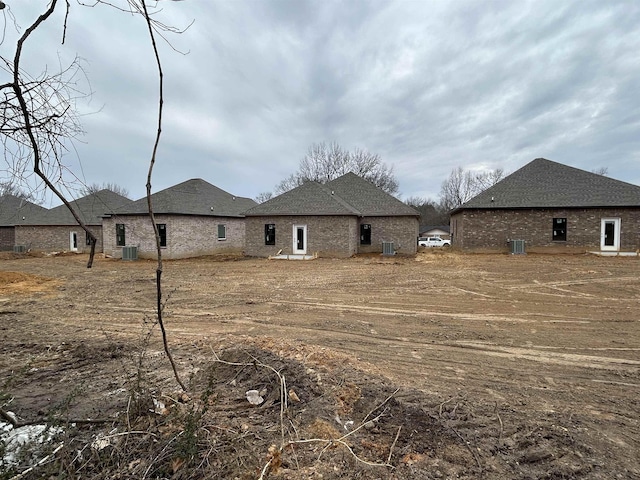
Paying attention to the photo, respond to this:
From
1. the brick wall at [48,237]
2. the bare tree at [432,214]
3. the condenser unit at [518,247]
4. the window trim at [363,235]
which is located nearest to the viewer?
the condenser unit at [518,247]

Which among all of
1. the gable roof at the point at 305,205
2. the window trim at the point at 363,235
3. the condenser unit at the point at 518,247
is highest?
the gable roof at the point at 305,205

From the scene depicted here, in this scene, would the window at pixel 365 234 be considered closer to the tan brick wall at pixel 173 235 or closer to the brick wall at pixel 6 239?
the tan brick wall at pixel 173 235

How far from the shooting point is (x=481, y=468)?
8.55 ft

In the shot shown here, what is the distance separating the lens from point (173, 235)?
76.4 ft

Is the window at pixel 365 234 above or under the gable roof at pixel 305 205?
under

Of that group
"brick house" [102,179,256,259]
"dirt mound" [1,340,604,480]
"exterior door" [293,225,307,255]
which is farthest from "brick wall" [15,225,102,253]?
"dirt mound" [1,340,604,480]

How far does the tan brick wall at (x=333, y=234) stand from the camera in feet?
72.8

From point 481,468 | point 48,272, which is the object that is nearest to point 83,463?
point 481,468

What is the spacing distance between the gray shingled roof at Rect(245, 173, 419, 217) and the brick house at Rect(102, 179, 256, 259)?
4.64 metres

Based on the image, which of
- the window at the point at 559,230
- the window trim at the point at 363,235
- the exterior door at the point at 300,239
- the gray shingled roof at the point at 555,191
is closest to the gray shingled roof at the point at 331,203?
the window trim at the point at 363,235

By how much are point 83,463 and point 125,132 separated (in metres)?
2.66

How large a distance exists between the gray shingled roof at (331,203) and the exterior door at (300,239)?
1.04m

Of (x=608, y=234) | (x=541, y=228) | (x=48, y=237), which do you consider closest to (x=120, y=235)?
(x=48, y=237)

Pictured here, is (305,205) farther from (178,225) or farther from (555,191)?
(555,191)
